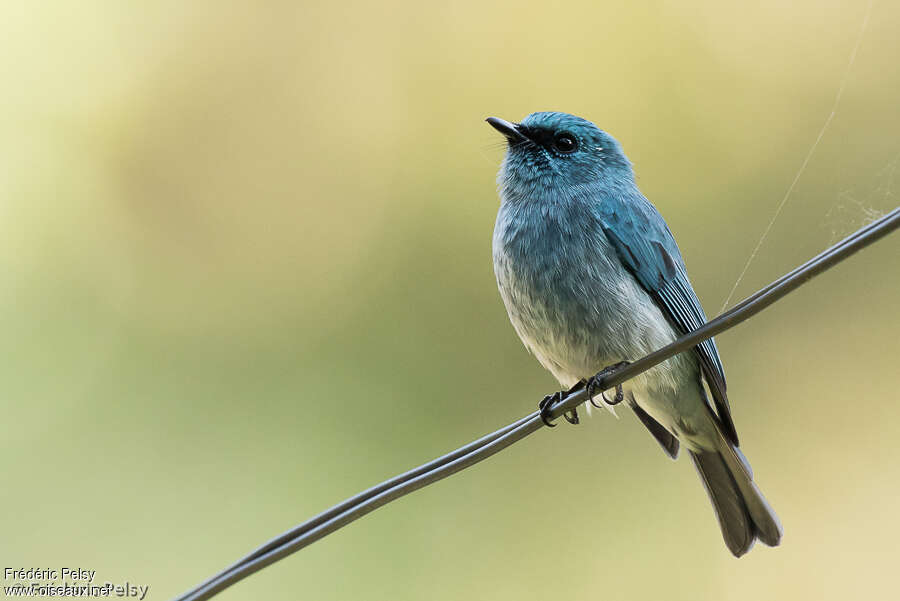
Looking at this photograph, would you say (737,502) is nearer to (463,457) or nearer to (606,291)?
(606,291)

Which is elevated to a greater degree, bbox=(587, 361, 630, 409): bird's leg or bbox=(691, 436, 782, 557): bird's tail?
bbox=(587, 361, 630, 409): bird's leg

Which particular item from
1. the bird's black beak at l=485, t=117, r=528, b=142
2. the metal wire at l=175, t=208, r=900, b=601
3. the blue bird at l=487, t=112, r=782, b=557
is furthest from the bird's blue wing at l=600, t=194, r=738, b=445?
the metal wire at l=175, t=208, r=900, b=601

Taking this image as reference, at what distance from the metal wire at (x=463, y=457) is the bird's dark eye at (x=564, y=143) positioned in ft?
5.68

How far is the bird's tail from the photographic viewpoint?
4047 mm

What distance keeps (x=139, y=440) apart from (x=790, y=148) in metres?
5.00

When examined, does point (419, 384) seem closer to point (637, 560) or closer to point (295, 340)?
point (295, 340)

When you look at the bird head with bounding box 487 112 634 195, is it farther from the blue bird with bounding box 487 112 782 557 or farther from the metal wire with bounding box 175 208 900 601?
the metal wire with bounding box 175 208 900 601

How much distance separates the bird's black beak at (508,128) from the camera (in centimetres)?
425

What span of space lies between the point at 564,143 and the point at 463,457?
2.09 meters

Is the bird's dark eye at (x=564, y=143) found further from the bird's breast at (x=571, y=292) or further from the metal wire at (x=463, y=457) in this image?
the metal wire at (x=463, y=457)

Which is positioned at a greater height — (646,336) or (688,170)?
(688,170)

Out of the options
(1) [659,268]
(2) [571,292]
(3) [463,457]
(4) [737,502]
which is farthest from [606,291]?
(3) [463,457]

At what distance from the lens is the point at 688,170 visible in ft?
21.4

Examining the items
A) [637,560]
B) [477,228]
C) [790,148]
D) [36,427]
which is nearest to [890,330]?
[790,148]
